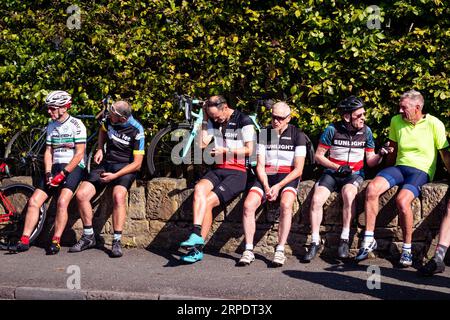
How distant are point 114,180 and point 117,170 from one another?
126mm

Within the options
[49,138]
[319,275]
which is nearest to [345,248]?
[319,275]

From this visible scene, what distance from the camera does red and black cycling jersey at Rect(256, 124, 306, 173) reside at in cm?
858

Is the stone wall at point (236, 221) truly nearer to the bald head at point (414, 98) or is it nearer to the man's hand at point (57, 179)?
the man's hand at point (57, 179)

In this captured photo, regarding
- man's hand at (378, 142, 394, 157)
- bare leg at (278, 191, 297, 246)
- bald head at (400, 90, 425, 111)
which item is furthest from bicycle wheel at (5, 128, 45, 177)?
bald head at (400, 90, 425, 111)

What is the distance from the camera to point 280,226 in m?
8.24

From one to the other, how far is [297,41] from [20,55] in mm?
4028

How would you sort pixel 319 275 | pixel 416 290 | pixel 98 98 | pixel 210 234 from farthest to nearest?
pixel 98 98 < pixel 210 234 < pixel 319 275 < pixel 416 290

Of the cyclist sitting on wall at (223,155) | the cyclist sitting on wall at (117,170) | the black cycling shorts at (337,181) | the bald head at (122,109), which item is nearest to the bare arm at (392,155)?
the black cycling shorts at (337,181)

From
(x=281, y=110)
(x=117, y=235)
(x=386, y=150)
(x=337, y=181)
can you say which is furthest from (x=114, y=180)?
(x=386, y=150)

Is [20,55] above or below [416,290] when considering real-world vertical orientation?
above

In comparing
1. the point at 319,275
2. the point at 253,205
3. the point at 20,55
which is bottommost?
the point at 319,275

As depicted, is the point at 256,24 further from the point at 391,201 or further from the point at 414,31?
the point at 391,201

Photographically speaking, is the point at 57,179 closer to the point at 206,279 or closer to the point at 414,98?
the point at 206,279

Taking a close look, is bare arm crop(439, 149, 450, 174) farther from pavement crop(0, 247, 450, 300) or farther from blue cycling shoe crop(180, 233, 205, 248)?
blue cycling shoe crop(180, 233, 205, 248)
